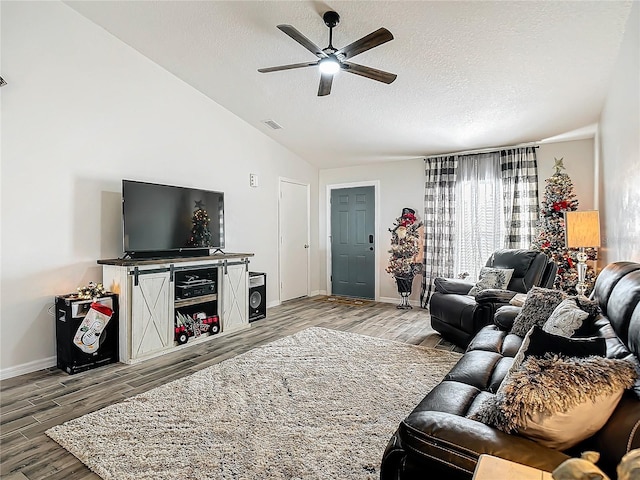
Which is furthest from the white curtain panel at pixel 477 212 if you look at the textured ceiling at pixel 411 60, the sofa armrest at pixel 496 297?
the sofa armrest at pixel 496 297

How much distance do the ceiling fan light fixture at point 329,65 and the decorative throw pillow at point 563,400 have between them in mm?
2608

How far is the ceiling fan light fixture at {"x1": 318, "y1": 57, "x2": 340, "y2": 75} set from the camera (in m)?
2.94

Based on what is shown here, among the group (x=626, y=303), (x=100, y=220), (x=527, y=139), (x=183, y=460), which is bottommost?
(x=183, y=460)

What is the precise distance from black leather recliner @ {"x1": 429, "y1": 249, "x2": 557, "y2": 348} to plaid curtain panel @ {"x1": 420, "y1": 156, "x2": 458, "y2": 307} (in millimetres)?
1322

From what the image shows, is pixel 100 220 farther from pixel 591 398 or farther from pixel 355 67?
pixel 591 398

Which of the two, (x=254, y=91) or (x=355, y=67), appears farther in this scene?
(x=254, y=91)

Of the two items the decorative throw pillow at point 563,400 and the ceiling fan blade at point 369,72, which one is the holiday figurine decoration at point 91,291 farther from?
the decorative throw pillow at point 563,400

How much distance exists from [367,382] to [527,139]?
159 inches

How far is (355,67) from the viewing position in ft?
9.78

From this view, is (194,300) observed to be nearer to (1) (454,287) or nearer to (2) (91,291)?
(2) (91,291)

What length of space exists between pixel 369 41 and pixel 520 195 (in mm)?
3662

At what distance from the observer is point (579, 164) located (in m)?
4.93

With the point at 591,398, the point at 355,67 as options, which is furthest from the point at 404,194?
the point at 591,398

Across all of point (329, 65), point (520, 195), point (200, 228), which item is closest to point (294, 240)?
point (200, 228)
